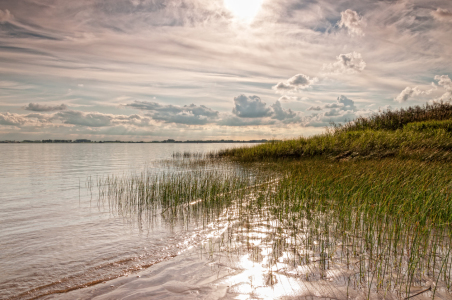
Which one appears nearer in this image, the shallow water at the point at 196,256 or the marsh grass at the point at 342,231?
the shallow water at the point at 196,256

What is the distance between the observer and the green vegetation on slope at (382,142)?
1714 cm

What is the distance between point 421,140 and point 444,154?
381 centimetres

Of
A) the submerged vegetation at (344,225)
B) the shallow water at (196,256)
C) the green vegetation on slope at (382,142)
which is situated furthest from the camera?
the green vegetation on slope at (382,142)

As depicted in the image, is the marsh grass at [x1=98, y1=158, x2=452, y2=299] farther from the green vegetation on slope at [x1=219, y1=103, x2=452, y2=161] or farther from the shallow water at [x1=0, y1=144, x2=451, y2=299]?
the green vegetation on slope at [x1=219, y1=103, x2=452, y2=161]

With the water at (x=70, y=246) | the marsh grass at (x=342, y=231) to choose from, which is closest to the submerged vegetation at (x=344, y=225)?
the marsh grass at (x=342, y=231)

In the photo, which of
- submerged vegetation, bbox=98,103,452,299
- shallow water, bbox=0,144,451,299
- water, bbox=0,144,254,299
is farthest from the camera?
water, bbox=0,144,254,299

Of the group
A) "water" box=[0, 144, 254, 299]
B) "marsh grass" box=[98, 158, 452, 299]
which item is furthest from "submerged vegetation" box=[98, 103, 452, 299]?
"water" box=[0, 144, 254, 299]

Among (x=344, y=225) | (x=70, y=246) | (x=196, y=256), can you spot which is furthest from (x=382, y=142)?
(x=70, y=246)

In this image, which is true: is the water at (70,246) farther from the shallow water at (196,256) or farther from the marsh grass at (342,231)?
the marsh grass at (342,231)

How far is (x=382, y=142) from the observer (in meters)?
18.6

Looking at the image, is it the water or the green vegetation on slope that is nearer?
the water

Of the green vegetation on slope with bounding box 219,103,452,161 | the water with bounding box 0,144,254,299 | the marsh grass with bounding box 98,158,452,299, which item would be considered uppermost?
the green vegetation on slope with bounding box 219,103,452,161

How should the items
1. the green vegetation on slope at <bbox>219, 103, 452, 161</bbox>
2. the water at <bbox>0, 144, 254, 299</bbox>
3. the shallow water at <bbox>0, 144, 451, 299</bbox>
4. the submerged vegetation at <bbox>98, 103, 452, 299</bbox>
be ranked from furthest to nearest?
the green vegetation on slope at <bbox>219, 103, 452, 161</bbox> → the water at <bbox>0, 144, 254, 299</bbox> → the submerged vegetation at <bbox>98, 103, 452, 299</bbox> → the shallow water at <bbox>0, 144, 451, 299</bbox>

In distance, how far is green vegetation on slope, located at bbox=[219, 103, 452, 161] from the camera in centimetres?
1714
